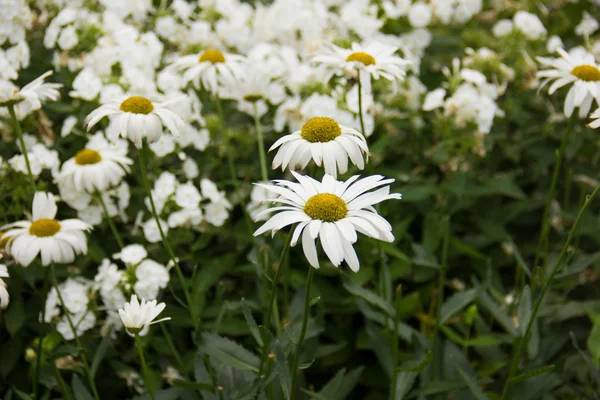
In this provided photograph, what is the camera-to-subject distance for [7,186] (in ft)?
6.70

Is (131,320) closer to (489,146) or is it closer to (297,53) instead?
(489,146)

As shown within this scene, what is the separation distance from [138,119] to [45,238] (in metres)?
0.42

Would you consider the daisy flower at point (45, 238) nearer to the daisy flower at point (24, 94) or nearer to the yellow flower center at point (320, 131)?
the daisy flower at point (24, 94)

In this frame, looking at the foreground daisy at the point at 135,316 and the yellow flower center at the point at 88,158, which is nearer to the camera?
the foreground daisy at the point at 135,316

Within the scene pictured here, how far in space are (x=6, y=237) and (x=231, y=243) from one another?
921 mm

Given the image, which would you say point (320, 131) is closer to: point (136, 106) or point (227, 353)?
point (136, 106)

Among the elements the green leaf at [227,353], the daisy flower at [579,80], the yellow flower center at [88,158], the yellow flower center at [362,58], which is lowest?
the green leaf at [227,353]

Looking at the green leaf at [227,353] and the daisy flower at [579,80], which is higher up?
the daisy flower at [579,80]

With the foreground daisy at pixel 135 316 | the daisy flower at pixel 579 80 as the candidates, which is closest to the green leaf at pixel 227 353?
the foreground daisy at pixel 135 316

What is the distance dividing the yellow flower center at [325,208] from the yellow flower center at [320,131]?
213 millimetres

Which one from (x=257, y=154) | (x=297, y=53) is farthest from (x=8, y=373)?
(x=297, y=53)

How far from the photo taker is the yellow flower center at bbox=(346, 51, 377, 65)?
181cm

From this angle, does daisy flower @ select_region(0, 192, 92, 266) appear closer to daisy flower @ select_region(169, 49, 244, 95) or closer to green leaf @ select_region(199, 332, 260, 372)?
green leaf @ select_region(199, 332, 260, 372)

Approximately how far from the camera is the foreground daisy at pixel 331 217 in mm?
1192
